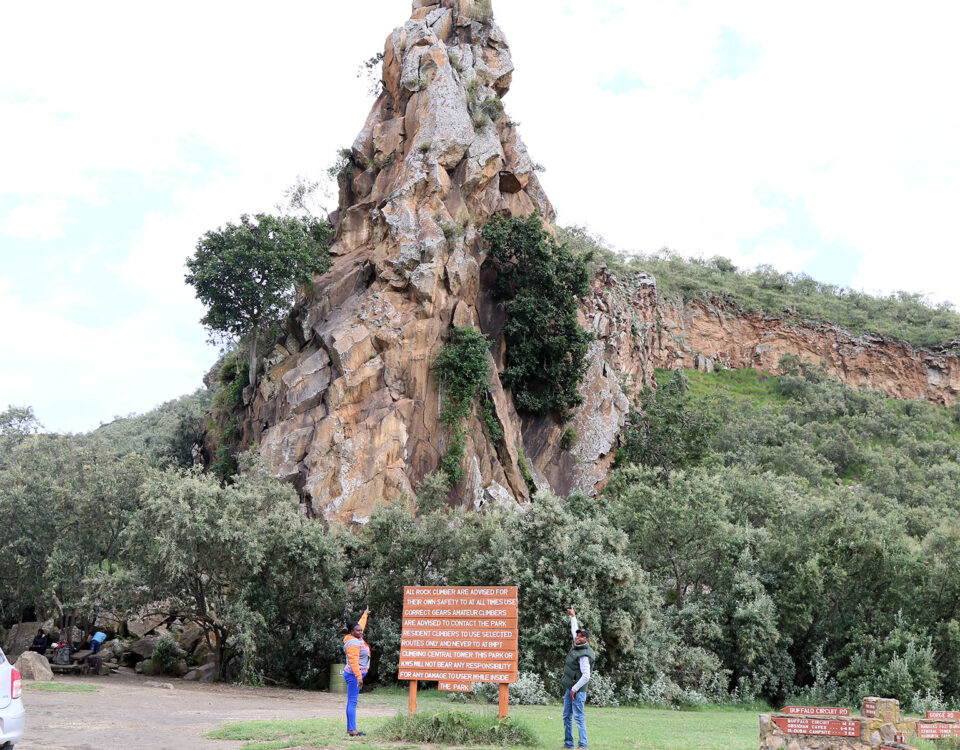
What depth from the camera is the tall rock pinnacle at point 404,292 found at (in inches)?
1487

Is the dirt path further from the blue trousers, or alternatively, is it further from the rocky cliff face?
the rocky cliff face

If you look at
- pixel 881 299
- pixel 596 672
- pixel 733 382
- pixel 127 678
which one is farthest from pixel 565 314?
pixel 881 299

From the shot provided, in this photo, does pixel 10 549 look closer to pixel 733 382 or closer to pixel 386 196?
pixel 386 196

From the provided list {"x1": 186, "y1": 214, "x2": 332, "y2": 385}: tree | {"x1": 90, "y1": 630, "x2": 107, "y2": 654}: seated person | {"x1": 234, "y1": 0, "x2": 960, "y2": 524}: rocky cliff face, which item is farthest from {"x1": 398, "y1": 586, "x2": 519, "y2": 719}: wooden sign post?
{"x1": 186, "y1": 214, "x2": 332, "y2": 385}: tree

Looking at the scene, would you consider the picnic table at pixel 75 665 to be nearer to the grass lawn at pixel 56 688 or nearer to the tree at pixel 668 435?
the grass lawn at pixel 56 688

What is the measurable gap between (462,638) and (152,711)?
8.03m

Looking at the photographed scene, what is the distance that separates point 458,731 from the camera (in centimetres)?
1272

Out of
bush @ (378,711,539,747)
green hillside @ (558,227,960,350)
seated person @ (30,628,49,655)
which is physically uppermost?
green hillside @ (558,227,960,350)

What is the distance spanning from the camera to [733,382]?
3265 inches

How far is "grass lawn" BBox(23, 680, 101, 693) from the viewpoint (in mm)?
20383

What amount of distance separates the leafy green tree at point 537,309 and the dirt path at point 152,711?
26635 millimetres

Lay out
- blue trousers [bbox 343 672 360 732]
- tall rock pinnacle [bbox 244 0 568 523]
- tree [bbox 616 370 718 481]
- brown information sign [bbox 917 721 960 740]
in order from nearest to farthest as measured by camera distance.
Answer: blue trousers [bbox 343 672 360 732] < brown information sign [bbox 917 721 960 740] < tall rock pinnacle [bbox 244 0 568 523] < tree [bbox 616 370 718 481]

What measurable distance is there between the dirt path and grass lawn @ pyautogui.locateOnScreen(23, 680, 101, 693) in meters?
0.18

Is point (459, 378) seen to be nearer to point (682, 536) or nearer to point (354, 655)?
point (682, 536)
